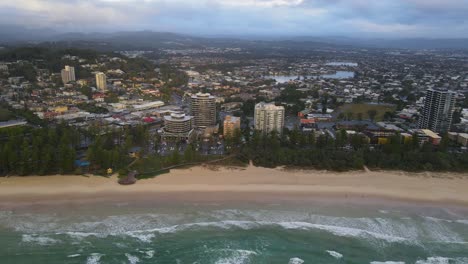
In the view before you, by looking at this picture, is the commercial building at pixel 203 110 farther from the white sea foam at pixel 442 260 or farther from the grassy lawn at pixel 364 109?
the white sea foam at pixel 442 260

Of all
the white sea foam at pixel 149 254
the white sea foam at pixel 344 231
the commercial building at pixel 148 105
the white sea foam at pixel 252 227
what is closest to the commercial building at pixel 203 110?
the commercial building at pixel 148 105

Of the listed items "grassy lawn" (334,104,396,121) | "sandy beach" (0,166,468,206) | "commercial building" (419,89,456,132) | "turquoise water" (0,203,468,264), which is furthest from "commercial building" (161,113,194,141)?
"commercial building" (419,89,456,132)

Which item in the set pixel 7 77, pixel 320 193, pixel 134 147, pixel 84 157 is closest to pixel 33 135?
pixel 84 157

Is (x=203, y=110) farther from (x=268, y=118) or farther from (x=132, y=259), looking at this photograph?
(x=132, y=259)

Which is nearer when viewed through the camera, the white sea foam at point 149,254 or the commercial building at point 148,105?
the white sea foam at point 149,254

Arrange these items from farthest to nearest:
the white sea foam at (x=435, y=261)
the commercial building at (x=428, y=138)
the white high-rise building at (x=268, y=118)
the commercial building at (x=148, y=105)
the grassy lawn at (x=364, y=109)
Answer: the grassy lawn at (x=364, y=109) → the commercial building at (x=148, y=105) → the white high-rise building at (x=268, y=118) → the commercial building at (x=428, y=138) → the white sea foam at (x=435, y=261)

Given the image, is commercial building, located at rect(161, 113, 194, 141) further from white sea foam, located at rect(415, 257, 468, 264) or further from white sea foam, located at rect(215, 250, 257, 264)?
white sea foam, located at rect(415, 257, 468, 264)
